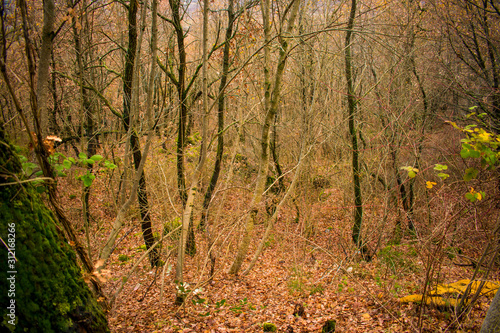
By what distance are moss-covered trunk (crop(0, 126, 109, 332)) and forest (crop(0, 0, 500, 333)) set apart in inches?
0.4

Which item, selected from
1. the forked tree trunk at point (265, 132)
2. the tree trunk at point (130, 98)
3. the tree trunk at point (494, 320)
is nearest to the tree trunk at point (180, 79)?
the tree trunk at point (130, 98)

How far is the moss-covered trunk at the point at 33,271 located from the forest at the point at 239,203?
0.01 metres

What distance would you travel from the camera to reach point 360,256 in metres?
6.98

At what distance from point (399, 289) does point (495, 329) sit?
11.0ft

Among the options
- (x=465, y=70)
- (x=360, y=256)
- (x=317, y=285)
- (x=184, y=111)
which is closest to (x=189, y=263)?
(x=317, y=285)

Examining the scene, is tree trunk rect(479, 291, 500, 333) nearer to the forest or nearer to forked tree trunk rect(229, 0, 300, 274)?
the forest

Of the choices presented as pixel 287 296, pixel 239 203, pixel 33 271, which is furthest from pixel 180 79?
pixel 33 271

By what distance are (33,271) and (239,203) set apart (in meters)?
4.81

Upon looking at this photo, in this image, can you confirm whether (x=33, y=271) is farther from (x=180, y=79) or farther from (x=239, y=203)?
(x=180, y=79)

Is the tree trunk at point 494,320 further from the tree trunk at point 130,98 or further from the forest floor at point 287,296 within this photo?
the tree trunk at point 130,98

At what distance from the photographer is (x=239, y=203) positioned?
20.9 ft

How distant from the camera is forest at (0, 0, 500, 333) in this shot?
77.6 inches

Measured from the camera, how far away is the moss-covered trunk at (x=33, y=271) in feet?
5.11

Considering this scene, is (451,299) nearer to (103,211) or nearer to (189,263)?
(189,263)
